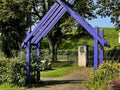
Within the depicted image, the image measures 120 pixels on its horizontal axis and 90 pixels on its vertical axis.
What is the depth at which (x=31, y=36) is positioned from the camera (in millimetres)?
20703

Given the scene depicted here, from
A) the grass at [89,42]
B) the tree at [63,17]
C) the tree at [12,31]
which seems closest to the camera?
the tree at [63,17]

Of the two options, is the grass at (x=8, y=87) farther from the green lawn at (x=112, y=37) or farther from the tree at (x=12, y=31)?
the green lawn at (x=112, y=37)

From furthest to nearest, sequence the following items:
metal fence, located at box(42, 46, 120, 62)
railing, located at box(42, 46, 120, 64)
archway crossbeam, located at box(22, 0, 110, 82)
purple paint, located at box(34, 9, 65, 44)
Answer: metal fence, located at box(42, 46, 120, 62), railing, located at box(42, 46, 120, 64), purple paint, located at box(34, 9, 65, 44), archway crossbeam, located at box(22, 0, 110, 82)

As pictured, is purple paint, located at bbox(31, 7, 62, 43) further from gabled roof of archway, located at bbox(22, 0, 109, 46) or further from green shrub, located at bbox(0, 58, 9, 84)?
green shrub, located at bbox(0, 58, 9, 84)

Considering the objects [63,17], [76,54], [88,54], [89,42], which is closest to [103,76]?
[88,54]

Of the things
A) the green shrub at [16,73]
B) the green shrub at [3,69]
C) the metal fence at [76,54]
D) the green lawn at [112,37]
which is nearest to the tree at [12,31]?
the metal fence at [76,54]

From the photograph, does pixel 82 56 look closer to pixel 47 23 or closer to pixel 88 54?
pixel 88 54

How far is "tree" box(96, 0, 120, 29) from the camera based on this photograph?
3710cm

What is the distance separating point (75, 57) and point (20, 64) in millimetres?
28120

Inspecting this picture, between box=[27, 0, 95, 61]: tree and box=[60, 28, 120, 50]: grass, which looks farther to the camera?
box=[60, 28, 120, 50]: grass

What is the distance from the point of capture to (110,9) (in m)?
38.2

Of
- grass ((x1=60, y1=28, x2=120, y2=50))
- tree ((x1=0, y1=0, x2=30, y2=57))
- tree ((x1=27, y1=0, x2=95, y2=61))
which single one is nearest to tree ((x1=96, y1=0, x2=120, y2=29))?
tree ((x1=27, y1=0, x2=95, y2=61))

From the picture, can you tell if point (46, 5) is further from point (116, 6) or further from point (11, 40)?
point (116, 6)

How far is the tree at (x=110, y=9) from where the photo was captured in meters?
37.1
